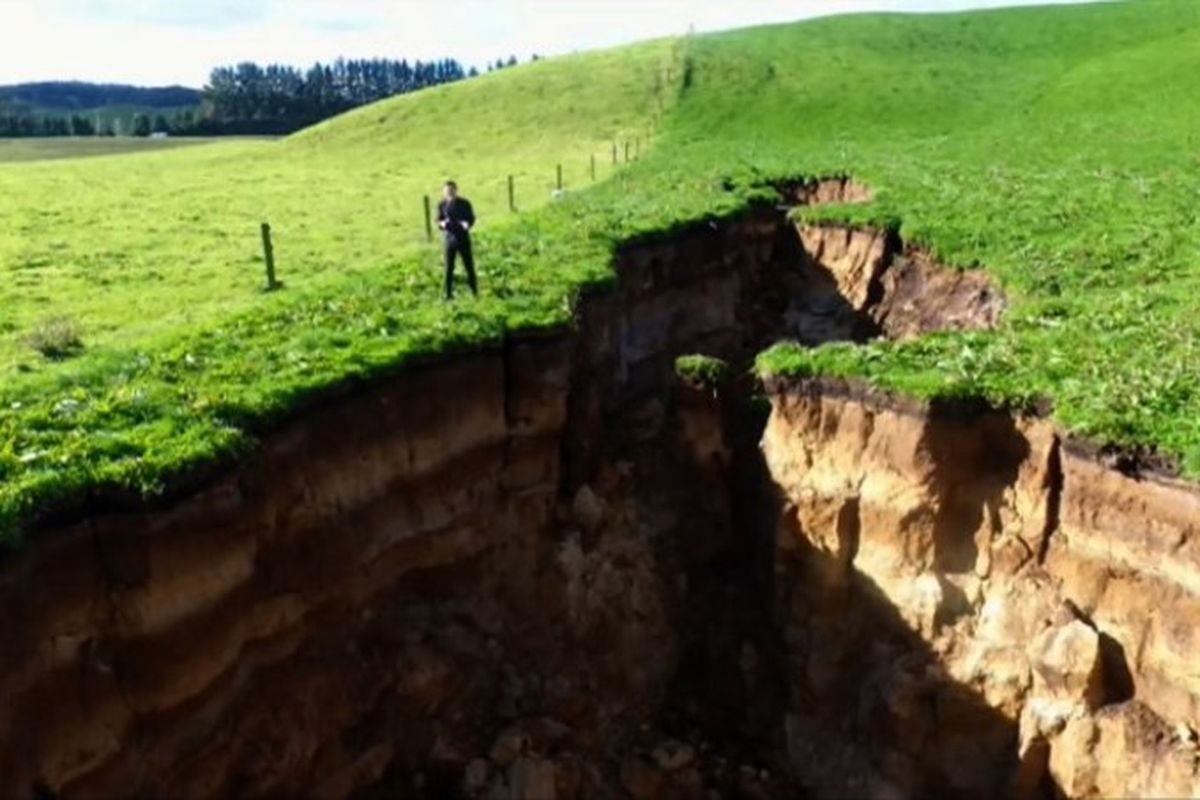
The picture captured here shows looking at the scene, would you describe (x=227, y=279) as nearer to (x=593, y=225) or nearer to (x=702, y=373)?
(x=593, y=225)

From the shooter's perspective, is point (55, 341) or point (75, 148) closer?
point (55, 341)

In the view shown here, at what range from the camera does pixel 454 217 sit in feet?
66.6

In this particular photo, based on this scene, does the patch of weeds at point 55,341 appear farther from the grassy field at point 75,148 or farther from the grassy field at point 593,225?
the grassy field at point 75,148

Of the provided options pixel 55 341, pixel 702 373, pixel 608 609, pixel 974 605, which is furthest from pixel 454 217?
pixel 974 605

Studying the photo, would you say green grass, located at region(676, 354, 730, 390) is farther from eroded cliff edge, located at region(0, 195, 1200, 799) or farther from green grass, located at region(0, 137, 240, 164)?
green grass, located at region(0, 137, 240, 164)

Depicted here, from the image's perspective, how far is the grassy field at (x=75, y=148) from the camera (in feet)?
309

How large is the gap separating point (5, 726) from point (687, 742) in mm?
9341

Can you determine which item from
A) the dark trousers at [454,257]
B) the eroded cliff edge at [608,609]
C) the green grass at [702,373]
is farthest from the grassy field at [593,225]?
the green grass at [702,373]

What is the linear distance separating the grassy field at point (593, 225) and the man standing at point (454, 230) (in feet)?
1.89

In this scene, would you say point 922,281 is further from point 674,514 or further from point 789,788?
point 789,788

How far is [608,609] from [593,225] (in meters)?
11.1

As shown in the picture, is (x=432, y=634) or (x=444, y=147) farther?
(x=444, y=147)

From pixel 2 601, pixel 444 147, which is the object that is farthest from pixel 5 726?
pixel 444 147

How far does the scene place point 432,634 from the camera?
1498 centimetres
